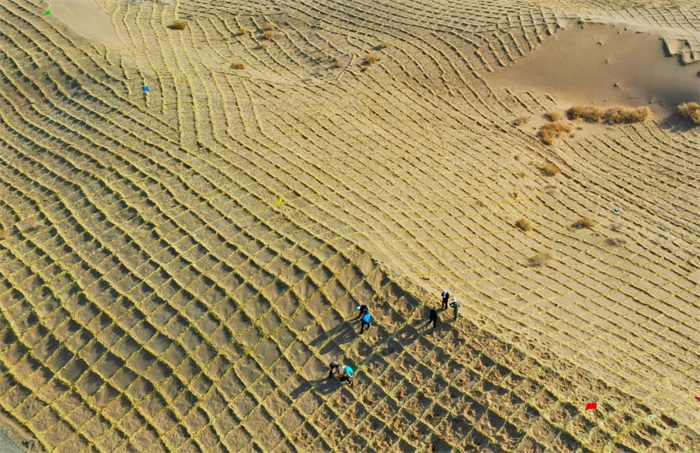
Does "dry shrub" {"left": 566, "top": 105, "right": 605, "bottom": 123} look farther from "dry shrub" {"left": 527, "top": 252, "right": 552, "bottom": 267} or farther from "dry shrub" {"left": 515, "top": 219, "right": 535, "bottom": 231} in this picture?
"dry shrub" {"left": 527, "top": 252, "right": 552, "bottom": 267}

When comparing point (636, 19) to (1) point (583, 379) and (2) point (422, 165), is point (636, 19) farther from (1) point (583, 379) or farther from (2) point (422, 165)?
(1) point (583, 379)

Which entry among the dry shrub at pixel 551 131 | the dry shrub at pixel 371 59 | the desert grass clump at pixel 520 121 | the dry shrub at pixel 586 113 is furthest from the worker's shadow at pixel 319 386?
the dry shrub at pixel 586 113

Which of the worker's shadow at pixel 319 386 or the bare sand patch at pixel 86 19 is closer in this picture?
the worker's shadow at pixel 319 386

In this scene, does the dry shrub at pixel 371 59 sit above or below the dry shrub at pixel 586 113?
above

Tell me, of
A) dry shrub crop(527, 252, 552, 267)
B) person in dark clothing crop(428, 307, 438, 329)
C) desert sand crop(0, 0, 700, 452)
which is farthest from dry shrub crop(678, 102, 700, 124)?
person in dark clothing crop(428, 307, 438, 329)

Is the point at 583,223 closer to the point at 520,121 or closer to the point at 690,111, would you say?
the point at 520,121

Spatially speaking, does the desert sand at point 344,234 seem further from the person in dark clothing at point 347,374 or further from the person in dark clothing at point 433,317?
the person in dark clothing at point 433,317

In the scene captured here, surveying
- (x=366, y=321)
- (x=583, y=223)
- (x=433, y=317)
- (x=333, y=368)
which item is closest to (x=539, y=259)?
(x=583, y=223)
